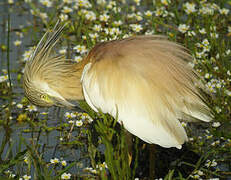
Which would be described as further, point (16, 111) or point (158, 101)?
point (16, 111)

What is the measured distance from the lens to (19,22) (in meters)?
3.92

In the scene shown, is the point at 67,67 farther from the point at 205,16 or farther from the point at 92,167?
the point at 205,16

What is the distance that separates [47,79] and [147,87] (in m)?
0.65

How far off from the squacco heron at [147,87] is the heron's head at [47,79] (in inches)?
8.6

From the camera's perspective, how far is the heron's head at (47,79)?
246 centimetres

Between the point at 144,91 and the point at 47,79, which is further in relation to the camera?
the point at 47,79

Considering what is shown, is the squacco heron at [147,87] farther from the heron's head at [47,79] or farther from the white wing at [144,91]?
the heron's head at [47,79]

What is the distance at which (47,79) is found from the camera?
2.51m

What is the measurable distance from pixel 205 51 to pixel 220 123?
67 cm

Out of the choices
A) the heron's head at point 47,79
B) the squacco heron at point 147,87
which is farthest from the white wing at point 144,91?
the heron's head at point 47,79

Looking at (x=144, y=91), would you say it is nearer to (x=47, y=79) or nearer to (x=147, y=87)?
(x=147, y=87)

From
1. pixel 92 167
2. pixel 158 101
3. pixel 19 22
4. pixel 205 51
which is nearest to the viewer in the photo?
pixel 158 101

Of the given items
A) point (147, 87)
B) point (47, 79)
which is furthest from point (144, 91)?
point (47, 79)

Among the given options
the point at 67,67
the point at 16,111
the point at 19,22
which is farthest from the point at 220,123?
the point at 19,22
